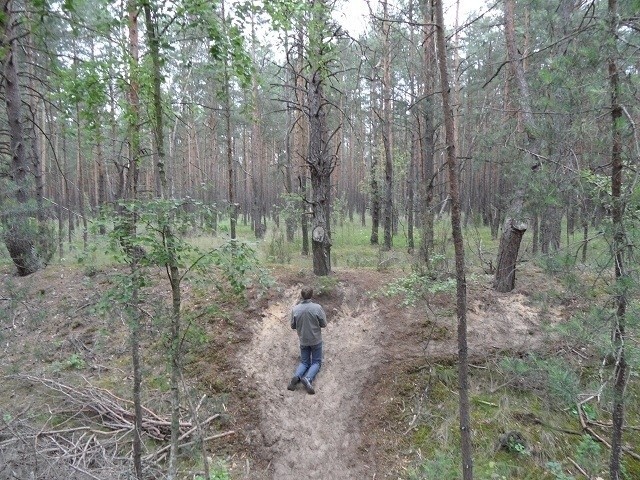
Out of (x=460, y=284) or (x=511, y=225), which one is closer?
(x=460, y=284)

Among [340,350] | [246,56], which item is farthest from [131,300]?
[340,350]

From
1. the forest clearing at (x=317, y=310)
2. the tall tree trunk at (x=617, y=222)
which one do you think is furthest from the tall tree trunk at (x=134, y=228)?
the tall tree trunk at (x=617, y=222)

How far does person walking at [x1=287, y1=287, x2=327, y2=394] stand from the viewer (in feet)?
19.7

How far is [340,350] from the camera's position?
6746 mm

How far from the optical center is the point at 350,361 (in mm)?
6469

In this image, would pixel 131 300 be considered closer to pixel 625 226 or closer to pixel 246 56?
pixel 246 56

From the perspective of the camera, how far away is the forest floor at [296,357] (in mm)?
5004

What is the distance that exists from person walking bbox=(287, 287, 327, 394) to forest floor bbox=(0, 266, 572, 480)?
8.7 inches

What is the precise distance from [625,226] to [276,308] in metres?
5.89

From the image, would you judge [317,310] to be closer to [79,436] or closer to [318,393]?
[318,393]

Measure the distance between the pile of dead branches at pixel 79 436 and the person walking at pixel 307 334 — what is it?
143 centimetres

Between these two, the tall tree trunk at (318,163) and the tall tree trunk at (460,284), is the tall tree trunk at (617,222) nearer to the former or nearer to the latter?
the tall tree trunk at (460,284)

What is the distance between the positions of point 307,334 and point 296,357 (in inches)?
35.9

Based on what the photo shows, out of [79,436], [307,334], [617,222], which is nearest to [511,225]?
[617,222]
